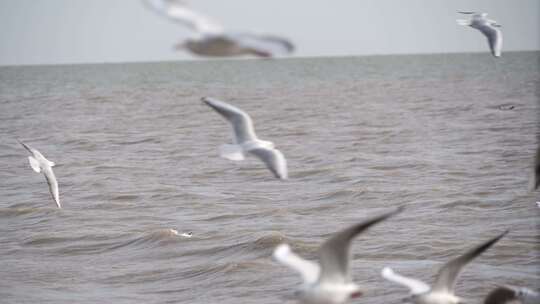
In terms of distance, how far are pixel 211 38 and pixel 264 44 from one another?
1.10 feet

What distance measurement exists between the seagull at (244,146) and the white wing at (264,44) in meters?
1.91

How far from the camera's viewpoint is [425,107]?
1407 inches

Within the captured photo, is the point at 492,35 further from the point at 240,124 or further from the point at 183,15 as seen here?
the point at 183,15

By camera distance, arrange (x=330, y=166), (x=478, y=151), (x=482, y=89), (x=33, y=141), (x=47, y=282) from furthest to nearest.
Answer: (x=482, y=89)
(x=33, y=141)
(x=478, y=151)
(x=330, y=166)
(x=47, y=282)

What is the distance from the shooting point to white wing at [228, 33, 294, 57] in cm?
A: 543

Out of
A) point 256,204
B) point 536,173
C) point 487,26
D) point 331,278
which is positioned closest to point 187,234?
point 256,204

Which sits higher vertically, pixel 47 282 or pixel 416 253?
pixel 416 253

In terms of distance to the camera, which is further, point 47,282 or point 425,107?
point 425,107

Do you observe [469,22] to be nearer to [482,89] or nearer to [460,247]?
[460,247]

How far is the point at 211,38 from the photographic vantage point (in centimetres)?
576

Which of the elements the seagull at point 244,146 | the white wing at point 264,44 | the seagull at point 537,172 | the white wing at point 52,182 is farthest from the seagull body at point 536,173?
the white wing at point 52,182

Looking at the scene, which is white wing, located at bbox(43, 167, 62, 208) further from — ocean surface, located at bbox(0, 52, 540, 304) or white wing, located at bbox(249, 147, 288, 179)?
white wing, located at bbox(249, 147, 288, 179)

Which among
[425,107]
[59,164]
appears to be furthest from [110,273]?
[425,107]

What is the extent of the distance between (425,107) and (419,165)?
15800 millimetres
